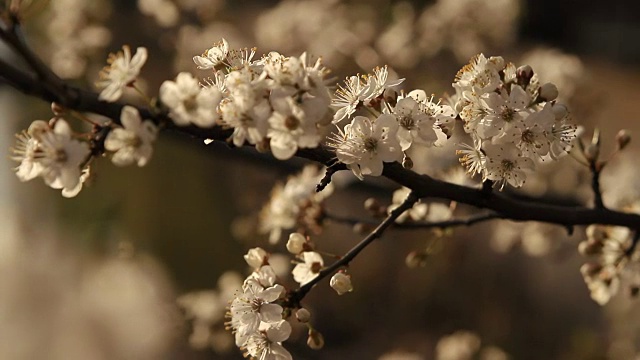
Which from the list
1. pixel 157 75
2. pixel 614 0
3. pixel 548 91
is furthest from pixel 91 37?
pixel 614 0

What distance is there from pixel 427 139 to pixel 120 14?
176 cm

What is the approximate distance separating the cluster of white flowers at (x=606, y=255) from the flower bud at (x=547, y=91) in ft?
0.81

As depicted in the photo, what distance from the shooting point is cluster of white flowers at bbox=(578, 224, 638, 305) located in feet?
2.23

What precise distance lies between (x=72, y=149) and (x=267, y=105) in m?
0.11

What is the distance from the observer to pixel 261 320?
1.62 feet

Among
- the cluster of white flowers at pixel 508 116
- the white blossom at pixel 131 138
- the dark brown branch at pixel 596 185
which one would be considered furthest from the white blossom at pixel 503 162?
the white blossom at pixel 131 138

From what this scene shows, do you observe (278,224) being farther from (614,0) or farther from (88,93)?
(614,0)

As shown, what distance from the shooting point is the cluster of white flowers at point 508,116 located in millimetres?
468

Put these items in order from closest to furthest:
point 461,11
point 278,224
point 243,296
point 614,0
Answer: point 243,296 → point 278,224 → point 461,11 → point 614,0

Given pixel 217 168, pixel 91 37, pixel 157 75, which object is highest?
pixel 91 37

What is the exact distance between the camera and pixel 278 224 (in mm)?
812

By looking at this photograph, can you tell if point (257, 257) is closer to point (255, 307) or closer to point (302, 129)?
point (255, 307)

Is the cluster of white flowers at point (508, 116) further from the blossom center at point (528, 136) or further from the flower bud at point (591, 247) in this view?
the flower bud at point (591, 247)

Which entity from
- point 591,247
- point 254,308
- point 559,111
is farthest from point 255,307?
point 591,247
